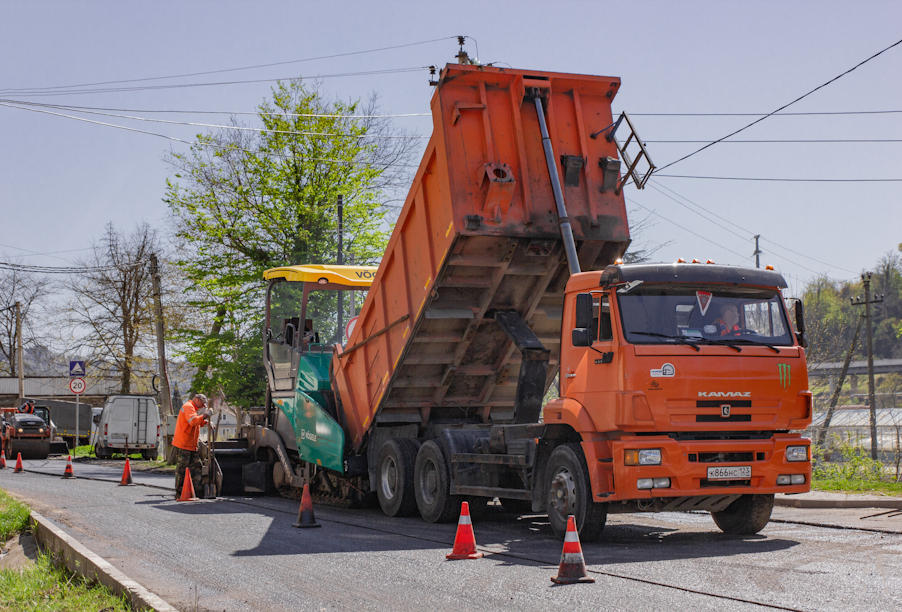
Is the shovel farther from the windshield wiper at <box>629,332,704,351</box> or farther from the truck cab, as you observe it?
the windshield wiper at <box>629,332,704,351</box>

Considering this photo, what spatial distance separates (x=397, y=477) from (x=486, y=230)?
3.68 meters

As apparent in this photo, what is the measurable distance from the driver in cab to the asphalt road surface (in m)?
1.94

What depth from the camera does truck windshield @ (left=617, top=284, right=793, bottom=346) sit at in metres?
8.20

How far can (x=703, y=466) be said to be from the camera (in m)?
8.09

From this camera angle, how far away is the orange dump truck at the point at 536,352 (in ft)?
26.7

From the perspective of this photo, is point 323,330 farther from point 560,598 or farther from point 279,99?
point 279,99

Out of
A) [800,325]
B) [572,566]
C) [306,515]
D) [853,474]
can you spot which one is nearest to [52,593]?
[306,515]

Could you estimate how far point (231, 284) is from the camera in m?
26.7

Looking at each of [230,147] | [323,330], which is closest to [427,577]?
[323,330]

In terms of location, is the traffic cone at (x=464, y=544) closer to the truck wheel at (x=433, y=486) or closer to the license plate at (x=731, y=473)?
the license plate at (x=731, y=473)

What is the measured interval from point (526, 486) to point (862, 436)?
8732mm

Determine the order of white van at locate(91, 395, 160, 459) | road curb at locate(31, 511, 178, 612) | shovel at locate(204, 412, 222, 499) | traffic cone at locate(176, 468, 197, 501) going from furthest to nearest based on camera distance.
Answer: white van at locate(91, 395, 160, 459) → shovel at locate(204, 412, 222, 499) → traffic cone at locate(176, 468, 197, 501) → road curb at locate(31, 511, 178, 612)

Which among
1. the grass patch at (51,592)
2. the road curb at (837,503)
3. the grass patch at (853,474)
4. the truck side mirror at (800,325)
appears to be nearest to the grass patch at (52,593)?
the grass patch at (51,592)

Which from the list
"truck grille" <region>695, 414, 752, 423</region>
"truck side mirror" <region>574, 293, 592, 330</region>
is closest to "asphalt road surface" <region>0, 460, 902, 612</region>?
"truck grille" <region>695, 414, 752, 423</region>
